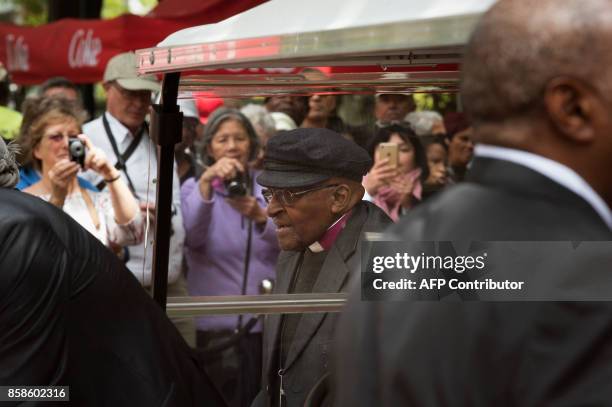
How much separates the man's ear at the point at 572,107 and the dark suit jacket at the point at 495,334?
80 millimetres

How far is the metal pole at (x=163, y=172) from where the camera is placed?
3.78m

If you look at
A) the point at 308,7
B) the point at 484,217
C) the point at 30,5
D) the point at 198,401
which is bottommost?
the point at 198,401

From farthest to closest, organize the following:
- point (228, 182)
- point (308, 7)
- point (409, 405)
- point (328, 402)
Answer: point (228, 182), point (328, 402), point (308, 7), point (409, 405)

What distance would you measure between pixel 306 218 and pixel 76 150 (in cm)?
220

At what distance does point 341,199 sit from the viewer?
357cm

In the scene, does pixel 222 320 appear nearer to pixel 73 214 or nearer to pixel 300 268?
pixel 300 268

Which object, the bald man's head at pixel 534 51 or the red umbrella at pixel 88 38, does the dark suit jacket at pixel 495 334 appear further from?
the red umbrella at pixel 88 38

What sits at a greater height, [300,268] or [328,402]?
[300,268]

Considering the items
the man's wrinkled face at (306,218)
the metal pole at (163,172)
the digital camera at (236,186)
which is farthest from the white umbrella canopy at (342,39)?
the digital camera at (236,186)

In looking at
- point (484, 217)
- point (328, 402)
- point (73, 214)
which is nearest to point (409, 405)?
point (484, 217)

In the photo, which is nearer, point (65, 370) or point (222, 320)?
point (65, 370)

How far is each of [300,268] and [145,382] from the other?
0.61m

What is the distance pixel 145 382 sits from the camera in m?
3.60

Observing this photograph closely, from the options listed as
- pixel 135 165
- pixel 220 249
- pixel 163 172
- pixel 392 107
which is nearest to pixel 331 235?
pixel 163 172
